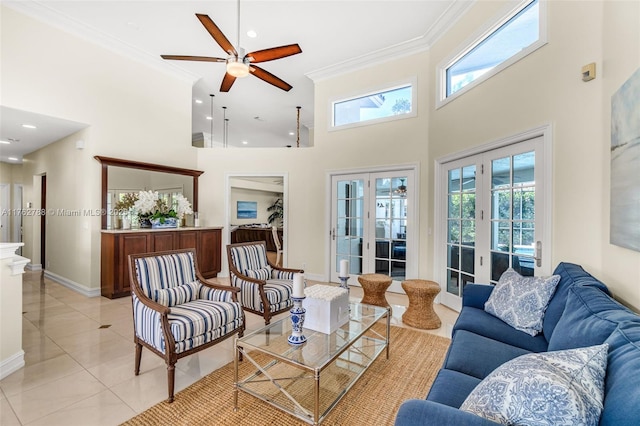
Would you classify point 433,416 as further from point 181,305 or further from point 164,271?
point 164,271

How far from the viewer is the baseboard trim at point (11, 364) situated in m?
2.20

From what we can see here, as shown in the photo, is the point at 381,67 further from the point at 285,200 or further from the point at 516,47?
the point at 285,200

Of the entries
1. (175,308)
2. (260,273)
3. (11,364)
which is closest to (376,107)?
(260,273)

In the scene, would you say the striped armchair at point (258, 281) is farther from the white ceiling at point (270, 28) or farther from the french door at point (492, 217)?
the white ceiling at point (270, 28)

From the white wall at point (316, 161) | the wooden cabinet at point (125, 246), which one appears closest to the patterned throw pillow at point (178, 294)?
the wooden cabinet at point (125, 246)

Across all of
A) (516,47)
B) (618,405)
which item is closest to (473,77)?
(516,47)

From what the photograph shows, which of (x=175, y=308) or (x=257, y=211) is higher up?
(x=257, y=211)

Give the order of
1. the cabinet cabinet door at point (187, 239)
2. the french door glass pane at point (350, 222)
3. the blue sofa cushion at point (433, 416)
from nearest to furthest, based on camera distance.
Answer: the blue sofa cushion at point (433, 416)
the cabinet cabinet door at point (187, 239)
the french door glass pane at point (350, 222)

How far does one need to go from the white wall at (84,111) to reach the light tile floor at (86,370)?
1.25 meters

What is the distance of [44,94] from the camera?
3.77 meters

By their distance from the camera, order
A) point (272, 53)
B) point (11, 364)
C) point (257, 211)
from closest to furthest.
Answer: point (11, 364) < point (272, 53) < point (257, 211)

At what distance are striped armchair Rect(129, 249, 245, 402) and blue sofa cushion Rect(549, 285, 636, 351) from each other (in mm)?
2190

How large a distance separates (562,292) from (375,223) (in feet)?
9.92

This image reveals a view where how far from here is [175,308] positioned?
2.34m
